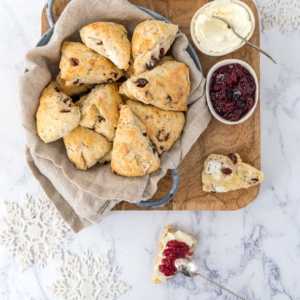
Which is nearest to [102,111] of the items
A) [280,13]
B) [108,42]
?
[108,42]

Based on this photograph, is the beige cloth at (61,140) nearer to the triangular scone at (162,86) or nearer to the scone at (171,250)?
the triangular scone at (162,86)

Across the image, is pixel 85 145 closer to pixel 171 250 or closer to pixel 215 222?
pixel 171 250

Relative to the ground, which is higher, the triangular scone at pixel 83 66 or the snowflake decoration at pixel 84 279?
the triangular scone at pixel 83 66

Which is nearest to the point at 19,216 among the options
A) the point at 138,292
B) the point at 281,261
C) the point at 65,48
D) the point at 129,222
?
the point at 129,222

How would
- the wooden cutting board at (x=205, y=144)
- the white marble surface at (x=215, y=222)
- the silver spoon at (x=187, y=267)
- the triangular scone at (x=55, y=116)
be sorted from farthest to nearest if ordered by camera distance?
the white marble surface at (x=215, y=222) → the silver spoon at (x=187, y=267) → the wooden cutting board at (x=205, y=144) → the triangular scone at (x=55, y=116)

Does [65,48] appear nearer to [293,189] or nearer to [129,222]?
[129,222]

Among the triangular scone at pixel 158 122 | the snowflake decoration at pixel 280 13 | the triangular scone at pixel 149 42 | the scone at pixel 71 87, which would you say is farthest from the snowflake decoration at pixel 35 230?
the snowflake decoration at pixel 280 13
